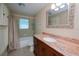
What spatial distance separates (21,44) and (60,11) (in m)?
0.77

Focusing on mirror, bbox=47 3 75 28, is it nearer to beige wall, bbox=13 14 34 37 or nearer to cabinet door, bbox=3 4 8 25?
beige wall, bbox=13 14 34 37

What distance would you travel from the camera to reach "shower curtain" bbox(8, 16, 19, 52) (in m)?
1.24

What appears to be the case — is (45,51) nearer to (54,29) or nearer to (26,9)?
(54,29)

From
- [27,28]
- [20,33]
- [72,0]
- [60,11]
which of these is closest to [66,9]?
[60,11]

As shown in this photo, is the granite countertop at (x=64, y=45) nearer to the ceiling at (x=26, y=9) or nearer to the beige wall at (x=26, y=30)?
the beige wall at (x=26, y=30)

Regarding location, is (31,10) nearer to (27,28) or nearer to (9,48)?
(27,28)

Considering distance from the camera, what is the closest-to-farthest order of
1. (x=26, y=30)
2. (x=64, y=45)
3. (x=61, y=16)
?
(x=64, y=45) → (x=26, y=30) → (x=61, y=16)

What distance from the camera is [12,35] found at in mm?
1307

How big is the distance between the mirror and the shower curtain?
515 mm

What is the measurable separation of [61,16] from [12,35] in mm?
792

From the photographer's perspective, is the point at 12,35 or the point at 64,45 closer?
the point at 64,45

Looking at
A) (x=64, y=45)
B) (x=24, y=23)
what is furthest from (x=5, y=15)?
(x=64, y=45)

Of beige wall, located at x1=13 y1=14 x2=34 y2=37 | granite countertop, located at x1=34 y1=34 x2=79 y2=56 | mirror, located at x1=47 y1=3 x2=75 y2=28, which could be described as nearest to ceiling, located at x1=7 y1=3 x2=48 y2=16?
beige wall, located at x1=13 y1=14 x2=34 y2=37

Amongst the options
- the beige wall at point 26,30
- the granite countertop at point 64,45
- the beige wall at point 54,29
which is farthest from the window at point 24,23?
the granite countertop at point 64,45
